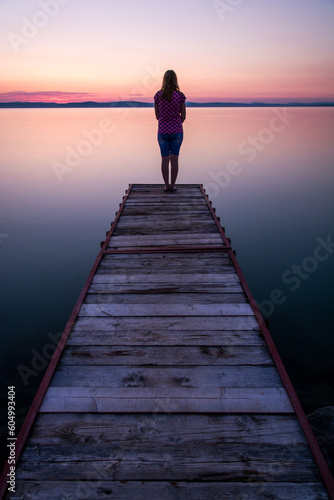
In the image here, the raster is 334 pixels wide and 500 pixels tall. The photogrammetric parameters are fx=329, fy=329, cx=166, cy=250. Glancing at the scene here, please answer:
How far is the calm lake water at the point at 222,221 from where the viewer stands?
561 centimetres

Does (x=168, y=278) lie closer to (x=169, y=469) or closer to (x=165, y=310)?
(x=165, y=310)

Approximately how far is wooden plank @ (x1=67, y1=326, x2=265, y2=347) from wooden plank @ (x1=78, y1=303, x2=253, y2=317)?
0.27m

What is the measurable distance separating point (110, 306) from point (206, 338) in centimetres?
107

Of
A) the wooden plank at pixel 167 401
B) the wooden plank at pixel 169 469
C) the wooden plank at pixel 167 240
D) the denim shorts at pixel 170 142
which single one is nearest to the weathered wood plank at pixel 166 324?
the wooden plank at pixel 167 401

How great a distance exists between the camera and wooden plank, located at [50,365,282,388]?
2438 mm

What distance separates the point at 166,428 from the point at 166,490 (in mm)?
356

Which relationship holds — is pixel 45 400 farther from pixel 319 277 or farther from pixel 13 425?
pixel 319 277

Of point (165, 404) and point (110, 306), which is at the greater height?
point (110, 306)

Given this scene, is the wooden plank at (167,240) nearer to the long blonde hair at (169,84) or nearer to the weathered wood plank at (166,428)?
the long blonde hair at (169,84)

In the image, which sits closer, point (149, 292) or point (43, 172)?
point (149, 292)

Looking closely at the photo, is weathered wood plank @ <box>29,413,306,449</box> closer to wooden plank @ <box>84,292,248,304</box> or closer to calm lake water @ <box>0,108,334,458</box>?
wooden plank @ <box>84,292,248,304</box>

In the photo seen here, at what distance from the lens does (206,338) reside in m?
2.90

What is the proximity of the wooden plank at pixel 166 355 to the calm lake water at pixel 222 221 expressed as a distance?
7.73 ft

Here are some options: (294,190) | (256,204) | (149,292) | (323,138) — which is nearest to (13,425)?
(149,292)
